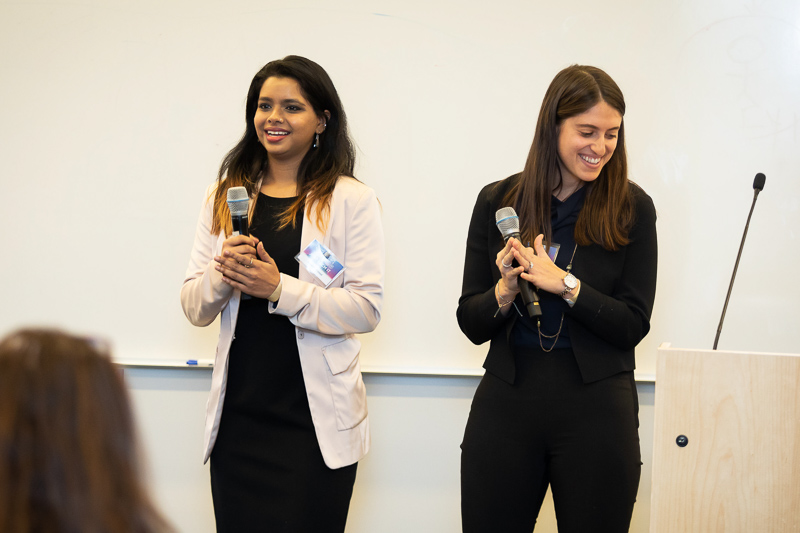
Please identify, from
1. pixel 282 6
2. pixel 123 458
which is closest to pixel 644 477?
pixel 282 6

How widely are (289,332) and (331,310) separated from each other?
149 mm

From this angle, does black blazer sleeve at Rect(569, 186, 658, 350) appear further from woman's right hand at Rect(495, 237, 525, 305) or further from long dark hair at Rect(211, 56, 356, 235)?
long dark hair at Rect(211, 56, 356, 235)

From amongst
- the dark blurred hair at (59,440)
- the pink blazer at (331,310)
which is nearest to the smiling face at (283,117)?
the pink blazer at (331,310)

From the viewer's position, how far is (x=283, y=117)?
2.24 meters

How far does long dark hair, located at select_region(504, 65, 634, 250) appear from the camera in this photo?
2.02 meters

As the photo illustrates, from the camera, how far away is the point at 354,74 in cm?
317

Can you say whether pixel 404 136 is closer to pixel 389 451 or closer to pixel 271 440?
pixel 389 451

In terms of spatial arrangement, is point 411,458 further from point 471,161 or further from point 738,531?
point 738,531

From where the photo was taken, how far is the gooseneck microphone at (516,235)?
187 cm

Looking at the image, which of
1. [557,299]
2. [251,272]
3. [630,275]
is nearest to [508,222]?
[557,299]

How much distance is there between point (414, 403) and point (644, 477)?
968mm

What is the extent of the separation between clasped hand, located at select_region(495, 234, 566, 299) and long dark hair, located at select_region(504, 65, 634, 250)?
0.16m

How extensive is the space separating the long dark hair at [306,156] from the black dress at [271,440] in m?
0.08

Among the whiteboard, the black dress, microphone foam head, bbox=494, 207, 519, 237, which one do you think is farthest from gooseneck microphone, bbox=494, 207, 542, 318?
the whiteboard
